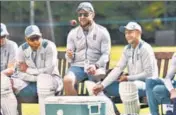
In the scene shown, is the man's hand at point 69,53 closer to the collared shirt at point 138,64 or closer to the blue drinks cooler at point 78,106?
the collared shirt at point 138,64

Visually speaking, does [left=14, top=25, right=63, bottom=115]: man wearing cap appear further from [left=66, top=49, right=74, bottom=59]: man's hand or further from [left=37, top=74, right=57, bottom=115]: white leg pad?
[left=66, top=49, right=74, bottom=59]: man's hand

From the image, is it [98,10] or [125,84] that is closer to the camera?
[125,84]

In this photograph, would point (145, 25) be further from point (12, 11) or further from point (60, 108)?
point (60, 108)

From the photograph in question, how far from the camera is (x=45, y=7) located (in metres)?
22.0

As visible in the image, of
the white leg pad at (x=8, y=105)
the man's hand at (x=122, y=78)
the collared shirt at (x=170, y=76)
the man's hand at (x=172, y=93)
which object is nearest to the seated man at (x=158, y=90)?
the collared shirt at (x=170, y=76)

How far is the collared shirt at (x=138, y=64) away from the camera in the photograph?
648 cm

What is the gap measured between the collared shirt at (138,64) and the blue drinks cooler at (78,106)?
867 mm

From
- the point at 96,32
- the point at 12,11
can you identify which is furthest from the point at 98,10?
the point at 96,32

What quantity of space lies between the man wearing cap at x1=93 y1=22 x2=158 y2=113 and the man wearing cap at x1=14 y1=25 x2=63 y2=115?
1.69 feet

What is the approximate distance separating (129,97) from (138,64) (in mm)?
383

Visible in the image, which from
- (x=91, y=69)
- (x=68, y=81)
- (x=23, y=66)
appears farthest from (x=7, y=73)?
(x=91, y=69)

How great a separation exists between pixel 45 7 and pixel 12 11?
7.22 ft

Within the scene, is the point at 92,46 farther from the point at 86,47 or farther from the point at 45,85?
the point at 45,85

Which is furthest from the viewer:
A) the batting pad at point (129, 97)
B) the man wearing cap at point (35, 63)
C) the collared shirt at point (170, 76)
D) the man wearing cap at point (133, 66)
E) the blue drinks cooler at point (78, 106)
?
the man wearing cap at point (35, 63)
